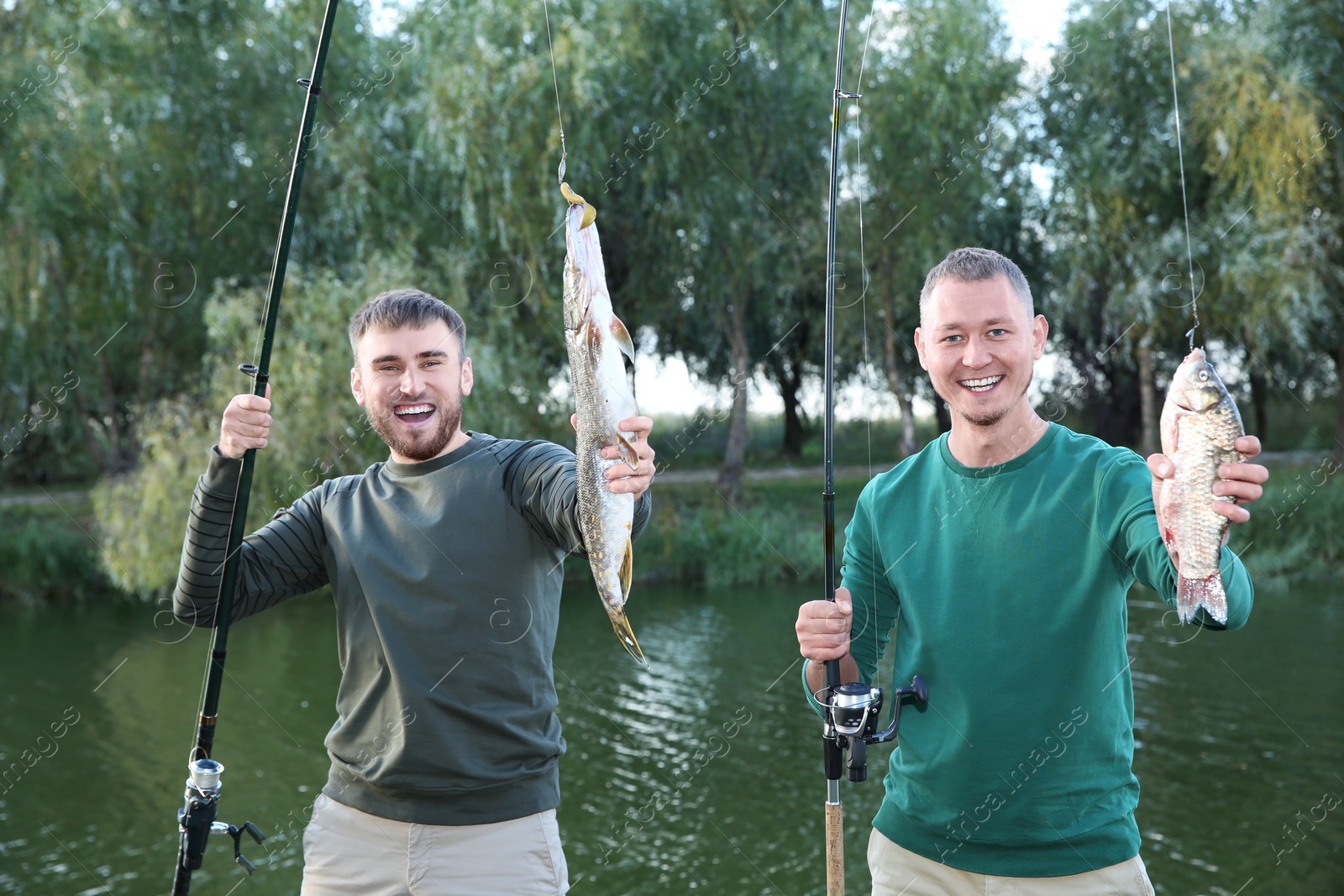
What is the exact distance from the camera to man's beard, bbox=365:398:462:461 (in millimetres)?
3021

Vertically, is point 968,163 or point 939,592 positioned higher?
point 968,163

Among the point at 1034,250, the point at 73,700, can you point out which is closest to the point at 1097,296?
the point at 1034,250

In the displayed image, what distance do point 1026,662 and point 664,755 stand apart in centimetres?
798

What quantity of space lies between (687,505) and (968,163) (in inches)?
298

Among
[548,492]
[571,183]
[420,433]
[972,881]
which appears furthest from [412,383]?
[571,183]

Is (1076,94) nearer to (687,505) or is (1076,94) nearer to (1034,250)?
(1034,250)

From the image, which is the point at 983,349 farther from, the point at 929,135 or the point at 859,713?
the point at 929,135

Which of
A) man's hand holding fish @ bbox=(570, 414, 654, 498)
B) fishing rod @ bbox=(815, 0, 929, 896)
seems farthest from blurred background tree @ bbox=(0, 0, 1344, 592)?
man's hand holding fish @ bbox=(570, 414, 654, 498)

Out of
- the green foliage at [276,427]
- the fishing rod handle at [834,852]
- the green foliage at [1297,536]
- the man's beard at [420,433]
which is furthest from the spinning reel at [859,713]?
the green foliage at [1297,536]

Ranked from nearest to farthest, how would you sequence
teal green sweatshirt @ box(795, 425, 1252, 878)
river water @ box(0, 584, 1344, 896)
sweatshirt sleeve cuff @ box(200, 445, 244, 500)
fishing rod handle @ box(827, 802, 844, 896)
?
1. teal green sweatshirt @ box(795, 425, 1252, 878)
2. fishing rod handle @ box(827, 802, 844, 896)
3. sweatshirt sleeve cuff @ box(200, 445, 244, 500)
4. river water @ box(0, 584, 1344, 896)

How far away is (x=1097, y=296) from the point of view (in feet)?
65.3

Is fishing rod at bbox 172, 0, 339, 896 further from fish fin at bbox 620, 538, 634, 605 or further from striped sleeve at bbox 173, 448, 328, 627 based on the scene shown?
fish fin at bbox 620, 538, 634, 605

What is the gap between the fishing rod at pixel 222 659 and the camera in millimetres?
3014

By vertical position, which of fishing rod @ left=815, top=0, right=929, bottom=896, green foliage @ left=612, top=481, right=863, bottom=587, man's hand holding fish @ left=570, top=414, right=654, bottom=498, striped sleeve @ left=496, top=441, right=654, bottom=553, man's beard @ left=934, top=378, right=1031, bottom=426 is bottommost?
green foliage @ left=612, top=481, right=863, bottom=587
